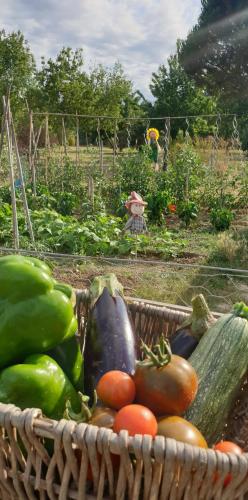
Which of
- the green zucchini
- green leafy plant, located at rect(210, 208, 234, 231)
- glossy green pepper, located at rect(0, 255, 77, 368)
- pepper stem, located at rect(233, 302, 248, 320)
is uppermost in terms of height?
glossy green pepper, located at rect(0, 255, 77, 368)

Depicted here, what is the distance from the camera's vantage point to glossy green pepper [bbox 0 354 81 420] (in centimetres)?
121

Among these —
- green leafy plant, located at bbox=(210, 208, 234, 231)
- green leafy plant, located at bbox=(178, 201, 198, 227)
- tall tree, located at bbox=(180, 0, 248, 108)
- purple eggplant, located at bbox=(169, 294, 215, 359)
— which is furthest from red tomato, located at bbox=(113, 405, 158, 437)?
tall tree, located at bbox=(180, 0, 248, 108)

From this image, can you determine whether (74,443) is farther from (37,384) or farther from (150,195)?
(150,195)

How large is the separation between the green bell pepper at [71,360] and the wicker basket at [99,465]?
394 mm

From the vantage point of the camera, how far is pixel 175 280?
5.11 meters

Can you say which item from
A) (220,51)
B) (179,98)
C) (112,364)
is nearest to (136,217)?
(112,364)

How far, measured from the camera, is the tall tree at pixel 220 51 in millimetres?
22547

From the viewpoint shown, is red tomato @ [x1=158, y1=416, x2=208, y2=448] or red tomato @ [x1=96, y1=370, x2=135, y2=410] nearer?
red tomato @ [x1=158, y1=416, x2=208, y2=448]

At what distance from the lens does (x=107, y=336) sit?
1.69m

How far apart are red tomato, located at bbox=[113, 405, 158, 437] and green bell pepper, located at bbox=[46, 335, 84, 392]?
1.44 ft

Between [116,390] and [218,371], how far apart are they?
417 millimetres

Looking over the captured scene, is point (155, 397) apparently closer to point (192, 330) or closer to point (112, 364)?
point (112, 364)

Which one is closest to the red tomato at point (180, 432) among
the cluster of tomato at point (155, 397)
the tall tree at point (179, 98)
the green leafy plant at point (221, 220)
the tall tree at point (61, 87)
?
the cluster of tomato at point (155, 397)

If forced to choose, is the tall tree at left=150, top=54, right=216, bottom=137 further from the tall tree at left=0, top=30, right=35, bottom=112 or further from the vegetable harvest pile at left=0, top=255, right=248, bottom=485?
the vegetable harvest pile at left=0, top=255, right=248, bottom=485
